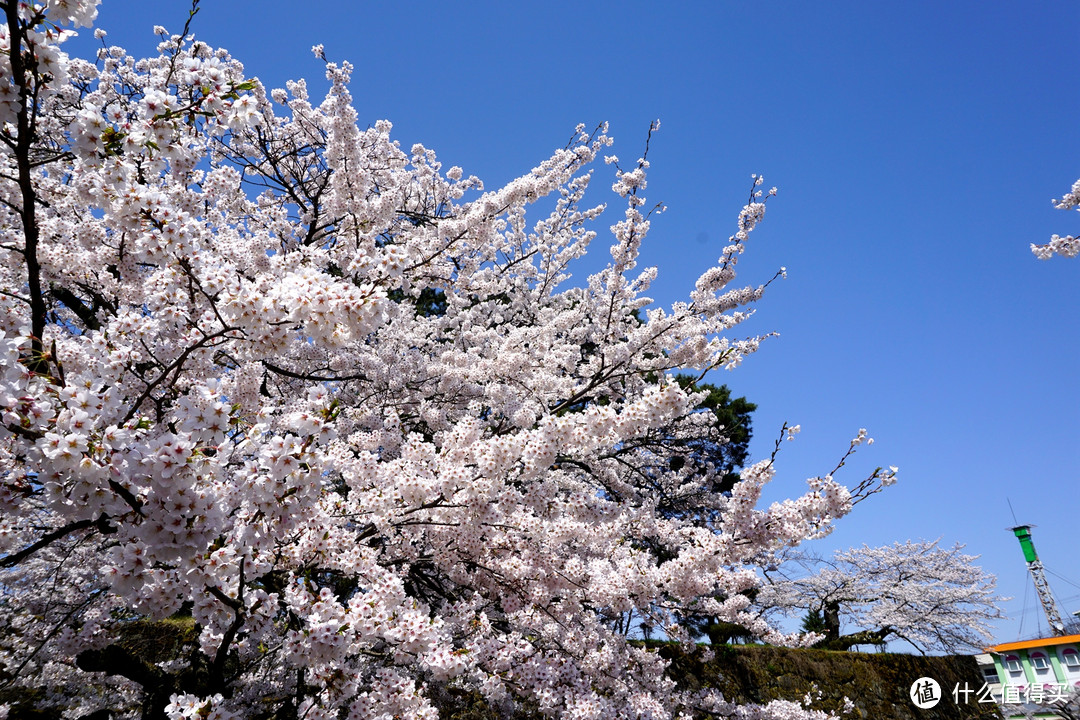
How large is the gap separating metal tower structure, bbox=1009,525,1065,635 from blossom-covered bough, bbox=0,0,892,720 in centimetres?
3134

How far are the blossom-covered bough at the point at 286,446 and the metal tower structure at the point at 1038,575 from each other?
103ft

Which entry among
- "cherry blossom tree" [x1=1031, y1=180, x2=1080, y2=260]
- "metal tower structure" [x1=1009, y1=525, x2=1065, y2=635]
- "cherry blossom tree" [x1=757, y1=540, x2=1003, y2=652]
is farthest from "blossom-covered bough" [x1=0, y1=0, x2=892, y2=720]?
"metal tower structure" [x1=1009, y1=525, x2=1065, y2=635]

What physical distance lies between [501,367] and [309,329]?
5.35m

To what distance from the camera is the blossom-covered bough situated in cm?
241

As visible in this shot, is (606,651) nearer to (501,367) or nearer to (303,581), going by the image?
(303,581)

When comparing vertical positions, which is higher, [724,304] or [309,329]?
[724,304]

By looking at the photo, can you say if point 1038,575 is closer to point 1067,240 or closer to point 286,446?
point 1067,240

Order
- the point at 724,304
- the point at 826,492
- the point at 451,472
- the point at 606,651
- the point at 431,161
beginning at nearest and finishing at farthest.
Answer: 1. the point at 451,472
2. the point at 826,492
3. the point at 606,651
4. the point at 724,304
5. the point at 431,161

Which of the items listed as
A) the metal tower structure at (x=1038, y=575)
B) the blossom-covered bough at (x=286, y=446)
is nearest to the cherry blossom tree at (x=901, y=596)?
the blossom-covered bough at (x=286, y=446)

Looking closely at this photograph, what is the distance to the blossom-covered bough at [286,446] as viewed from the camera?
241cm

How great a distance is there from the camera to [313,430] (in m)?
2.45

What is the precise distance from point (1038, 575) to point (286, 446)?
41036 millimetres

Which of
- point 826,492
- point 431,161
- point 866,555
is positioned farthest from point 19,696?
point 866,555

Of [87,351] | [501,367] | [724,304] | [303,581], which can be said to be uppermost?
[724,304]
